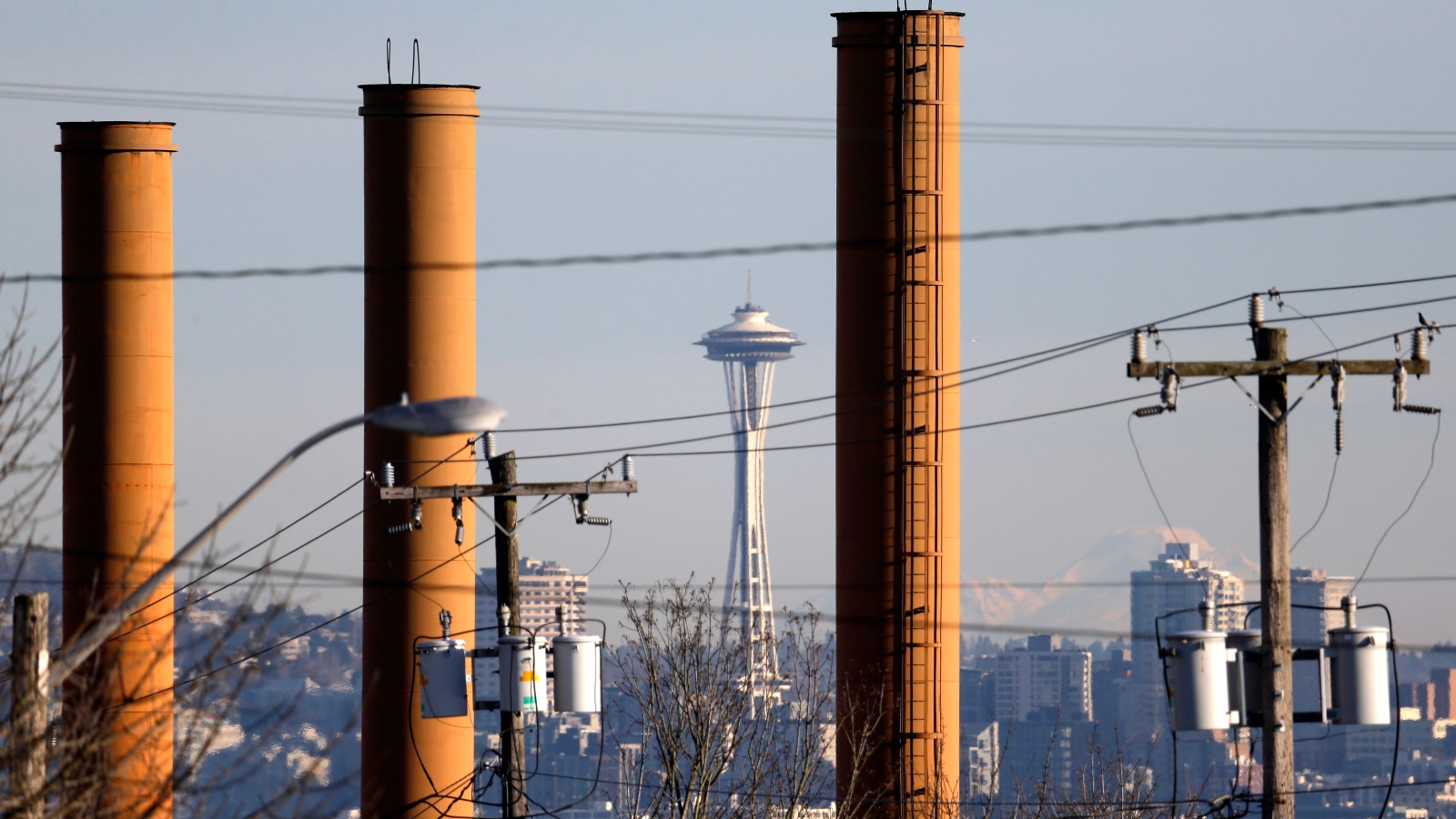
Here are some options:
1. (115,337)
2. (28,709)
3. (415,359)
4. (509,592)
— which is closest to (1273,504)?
(509,592)

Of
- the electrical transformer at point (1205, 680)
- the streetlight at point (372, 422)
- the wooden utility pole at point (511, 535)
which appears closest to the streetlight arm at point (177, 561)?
the streetlight at point (372, 422)

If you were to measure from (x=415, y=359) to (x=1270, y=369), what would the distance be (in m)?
19.7

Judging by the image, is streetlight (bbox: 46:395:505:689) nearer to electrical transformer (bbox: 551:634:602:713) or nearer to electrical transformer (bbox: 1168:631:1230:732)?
electrical transformer (bbox: 1168:631:1230:732)

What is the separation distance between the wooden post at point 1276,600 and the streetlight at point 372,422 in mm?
10300

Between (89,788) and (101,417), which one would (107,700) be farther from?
(101,417)

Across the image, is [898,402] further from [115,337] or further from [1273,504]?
[1273,504]

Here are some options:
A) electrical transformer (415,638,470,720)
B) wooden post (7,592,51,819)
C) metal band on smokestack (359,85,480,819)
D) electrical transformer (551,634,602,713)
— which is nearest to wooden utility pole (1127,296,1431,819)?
electrical transformer (551,634,602,713)

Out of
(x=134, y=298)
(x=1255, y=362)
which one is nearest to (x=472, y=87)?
(x=134, y=298)

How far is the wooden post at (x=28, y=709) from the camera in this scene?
42.1 feet

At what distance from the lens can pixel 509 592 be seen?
86.7ft

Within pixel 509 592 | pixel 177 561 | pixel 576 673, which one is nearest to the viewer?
pixel 177 561

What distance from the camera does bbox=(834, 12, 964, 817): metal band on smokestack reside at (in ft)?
122

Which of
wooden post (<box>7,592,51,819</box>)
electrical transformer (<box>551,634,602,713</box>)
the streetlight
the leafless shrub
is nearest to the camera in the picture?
the streetlight

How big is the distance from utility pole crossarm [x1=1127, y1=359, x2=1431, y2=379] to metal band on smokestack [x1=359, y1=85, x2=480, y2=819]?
59.1 ft
